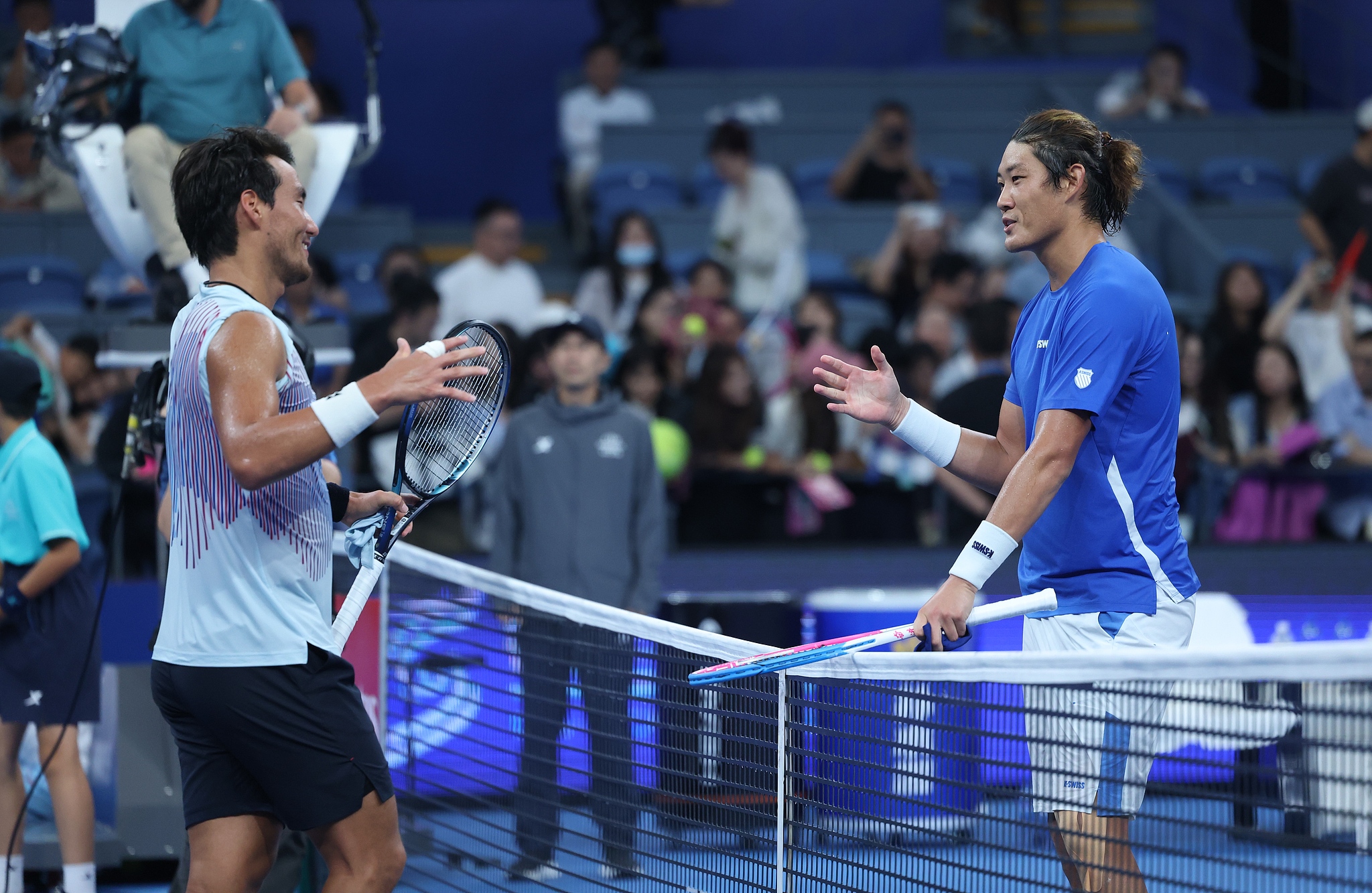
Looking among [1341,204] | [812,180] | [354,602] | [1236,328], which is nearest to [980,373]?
[1236,328]

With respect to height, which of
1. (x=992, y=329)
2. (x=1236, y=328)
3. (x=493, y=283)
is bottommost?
(x=992, y=329)

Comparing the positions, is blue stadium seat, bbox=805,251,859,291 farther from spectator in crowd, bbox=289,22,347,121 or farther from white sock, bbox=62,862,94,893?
white sock, bbox=62,862,94,893

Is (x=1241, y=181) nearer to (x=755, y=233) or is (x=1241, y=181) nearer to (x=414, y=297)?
(x=755, y=233)

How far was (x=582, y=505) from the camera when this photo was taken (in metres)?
6.07

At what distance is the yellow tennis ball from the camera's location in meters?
7.67

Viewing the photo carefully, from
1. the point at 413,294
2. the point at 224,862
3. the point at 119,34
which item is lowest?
the point at 224,862

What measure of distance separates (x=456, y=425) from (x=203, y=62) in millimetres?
2564

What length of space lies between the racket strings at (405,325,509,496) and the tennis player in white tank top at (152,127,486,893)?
0.26 m

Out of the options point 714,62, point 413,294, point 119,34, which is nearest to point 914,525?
point 413,294

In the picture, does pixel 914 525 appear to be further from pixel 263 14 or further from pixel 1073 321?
pixel 1073 321

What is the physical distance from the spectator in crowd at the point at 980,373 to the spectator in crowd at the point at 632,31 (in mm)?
5903

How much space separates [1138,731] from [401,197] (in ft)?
42.8

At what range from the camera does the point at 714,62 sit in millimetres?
15141

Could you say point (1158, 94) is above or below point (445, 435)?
above
